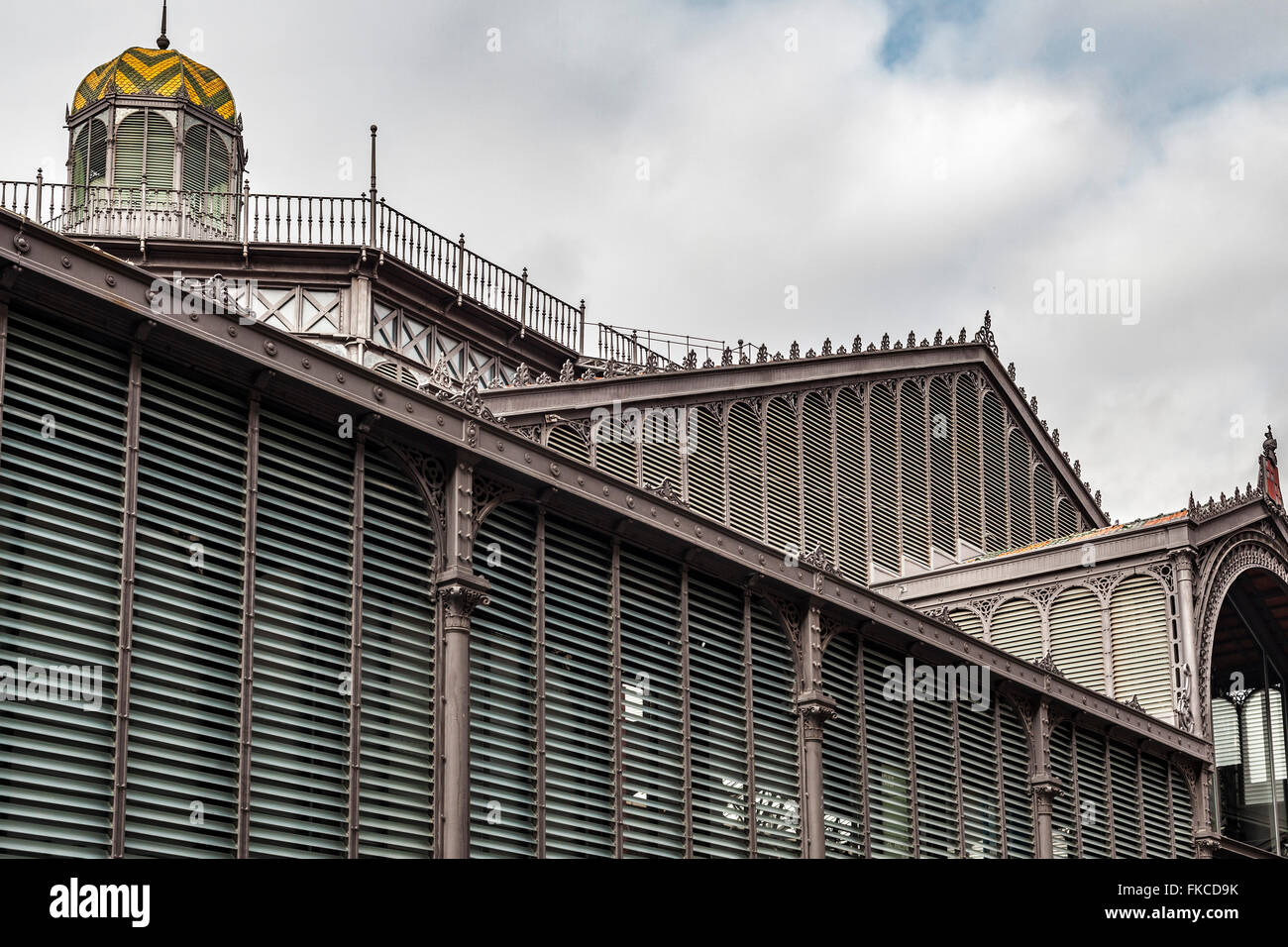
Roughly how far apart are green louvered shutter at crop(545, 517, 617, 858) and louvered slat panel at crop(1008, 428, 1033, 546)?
97.1 ft

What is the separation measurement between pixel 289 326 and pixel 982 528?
21.4 meters

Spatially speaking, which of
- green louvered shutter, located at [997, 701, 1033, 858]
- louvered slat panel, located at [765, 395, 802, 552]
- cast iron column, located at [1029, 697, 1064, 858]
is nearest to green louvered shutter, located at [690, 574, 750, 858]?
green louvered shutter, located at [997, 701, 1033, 858]

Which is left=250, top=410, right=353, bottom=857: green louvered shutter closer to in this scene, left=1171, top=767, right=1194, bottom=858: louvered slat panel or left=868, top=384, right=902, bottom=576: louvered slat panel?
left=868, top=384, right=902, bottom=576: louvered slat panel

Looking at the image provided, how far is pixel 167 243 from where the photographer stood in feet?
134

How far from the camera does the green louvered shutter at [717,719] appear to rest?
2803 centimetres

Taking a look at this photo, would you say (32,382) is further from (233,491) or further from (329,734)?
(329,734)

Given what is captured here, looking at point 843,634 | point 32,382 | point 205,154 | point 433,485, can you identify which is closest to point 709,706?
point 843,634

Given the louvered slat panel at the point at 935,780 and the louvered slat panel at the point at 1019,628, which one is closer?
the louvered slat panel at the point at 935,780

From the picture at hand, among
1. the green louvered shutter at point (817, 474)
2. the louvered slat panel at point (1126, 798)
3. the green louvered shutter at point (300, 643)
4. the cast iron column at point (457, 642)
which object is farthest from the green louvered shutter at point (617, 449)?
the louvered slat panel at point (1126, 798)

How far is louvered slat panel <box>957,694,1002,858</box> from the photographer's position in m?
35.1

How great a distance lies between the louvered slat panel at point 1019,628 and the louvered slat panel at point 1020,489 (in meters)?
5.53

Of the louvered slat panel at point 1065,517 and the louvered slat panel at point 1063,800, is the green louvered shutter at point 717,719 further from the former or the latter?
the louvered slat panel at point 1065,517

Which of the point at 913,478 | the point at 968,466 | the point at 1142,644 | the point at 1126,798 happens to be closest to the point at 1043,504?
the point at 968,466
